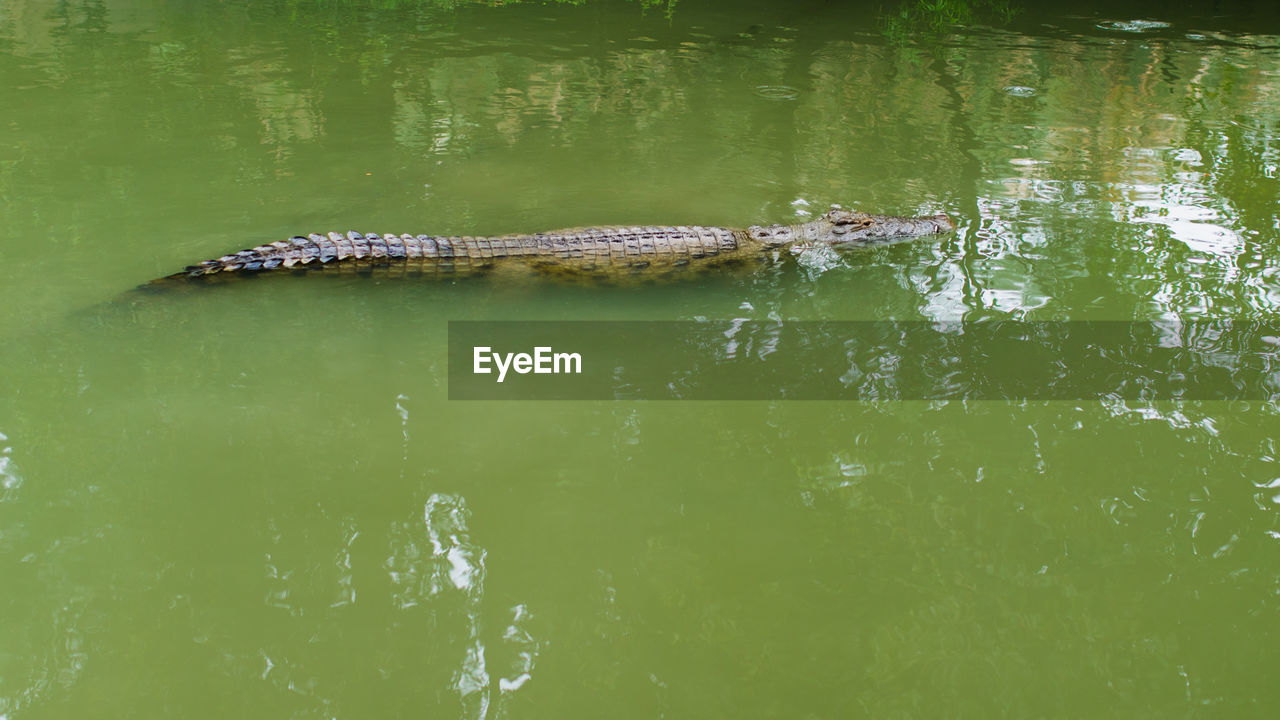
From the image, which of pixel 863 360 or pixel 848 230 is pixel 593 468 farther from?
pixel 848 230

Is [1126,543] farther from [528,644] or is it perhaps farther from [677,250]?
[677,250]

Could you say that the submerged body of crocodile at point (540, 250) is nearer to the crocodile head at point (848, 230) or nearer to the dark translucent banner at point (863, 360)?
the crocodile head at point (848, 230)

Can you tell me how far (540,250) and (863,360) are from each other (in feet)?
6.61

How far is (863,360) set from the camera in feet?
14.3

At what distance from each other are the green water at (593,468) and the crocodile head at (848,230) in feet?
0.72

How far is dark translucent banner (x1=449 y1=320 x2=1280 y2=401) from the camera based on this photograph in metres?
4.09

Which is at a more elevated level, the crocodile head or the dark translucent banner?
the crocodile head

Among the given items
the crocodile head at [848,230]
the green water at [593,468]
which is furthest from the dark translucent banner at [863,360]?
the crocodile head at [848,230]

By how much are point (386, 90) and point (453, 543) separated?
639cm

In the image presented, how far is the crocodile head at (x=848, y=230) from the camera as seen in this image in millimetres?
5684

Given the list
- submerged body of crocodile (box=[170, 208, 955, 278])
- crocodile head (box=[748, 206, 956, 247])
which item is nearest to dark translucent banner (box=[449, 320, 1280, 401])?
submerged body of crocodile (box=[170, 208, 955, 278])

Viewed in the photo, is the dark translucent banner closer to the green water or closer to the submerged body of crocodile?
the green water

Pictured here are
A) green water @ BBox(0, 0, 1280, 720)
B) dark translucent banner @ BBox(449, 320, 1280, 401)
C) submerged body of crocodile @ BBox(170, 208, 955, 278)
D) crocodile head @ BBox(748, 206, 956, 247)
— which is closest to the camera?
green water @ BBox(0, 0, 1280, 720)

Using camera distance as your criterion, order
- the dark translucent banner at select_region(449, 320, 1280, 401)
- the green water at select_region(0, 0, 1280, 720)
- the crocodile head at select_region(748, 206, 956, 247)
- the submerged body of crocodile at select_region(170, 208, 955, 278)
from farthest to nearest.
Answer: the crocodile head at select_region(748, 206, 956, 247) < the submerged body of crocodile at select_region(170, 208, 955, 278) < the dark translucent banner at select_region(449, 320, 1280, 401) < the green water at select_region(0, 0, 1280, 720)
